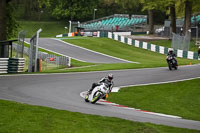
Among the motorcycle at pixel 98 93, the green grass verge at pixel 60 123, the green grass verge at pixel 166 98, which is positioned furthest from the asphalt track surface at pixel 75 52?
the green grass verge at pixel 60 123

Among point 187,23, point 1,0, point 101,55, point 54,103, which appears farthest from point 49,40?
point 54,103

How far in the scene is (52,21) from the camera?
292 ft

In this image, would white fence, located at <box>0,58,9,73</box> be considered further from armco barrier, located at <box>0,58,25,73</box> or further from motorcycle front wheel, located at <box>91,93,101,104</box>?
motorcycle front wheel, located at <box>91,93,101,104</box>

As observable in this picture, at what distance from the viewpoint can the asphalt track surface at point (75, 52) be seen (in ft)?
138

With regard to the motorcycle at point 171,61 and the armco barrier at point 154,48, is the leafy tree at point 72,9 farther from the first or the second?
the motorcycle at point 171,61

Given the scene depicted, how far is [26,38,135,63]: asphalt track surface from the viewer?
42.0m

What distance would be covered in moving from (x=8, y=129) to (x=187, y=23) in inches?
1908

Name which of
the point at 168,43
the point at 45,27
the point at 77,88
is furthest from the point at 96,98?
the point at 45,27

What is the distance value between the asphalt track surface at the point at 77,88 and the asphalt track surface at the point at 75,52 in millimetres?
13024

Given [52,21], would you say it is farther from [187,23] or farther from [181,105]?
[181,105]

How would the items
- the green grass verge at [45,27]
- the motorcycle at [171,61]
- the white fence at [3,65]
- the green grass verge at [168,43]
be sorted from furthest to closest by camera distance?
the green grass verge at [45,27] → the green grass verge at [168,43] → the motorcycle at [171,61] → the white fence at [3,65]

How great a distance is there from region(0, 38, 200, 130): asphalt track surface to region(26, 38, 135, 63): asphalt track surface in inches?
513

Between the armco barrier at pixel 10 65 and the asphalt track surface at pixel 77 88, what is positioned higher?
the armco barrier at pixel 10 65

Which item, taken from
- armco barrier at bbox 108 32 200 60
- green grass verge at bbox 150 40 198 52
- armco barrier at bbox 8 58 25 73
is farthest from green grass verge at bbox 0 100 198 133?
green grass verge at bbox 150 40 198 52
